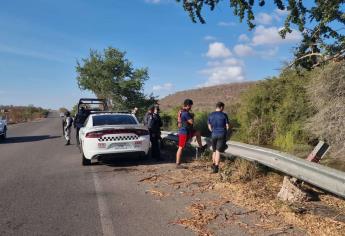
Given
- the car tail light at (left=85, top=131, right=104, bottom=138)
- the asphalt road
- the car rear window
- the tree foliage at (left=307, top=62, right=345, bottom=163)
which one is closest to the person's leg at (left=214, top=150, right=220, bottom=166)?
the asphalt road

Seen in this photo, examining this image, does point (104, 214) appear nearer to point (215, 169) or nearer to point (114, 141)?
point (215, 169)

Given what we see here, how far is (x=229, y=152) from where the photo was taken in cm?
1043

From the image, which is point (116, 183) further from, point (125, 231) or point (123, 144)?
point (125, 231)

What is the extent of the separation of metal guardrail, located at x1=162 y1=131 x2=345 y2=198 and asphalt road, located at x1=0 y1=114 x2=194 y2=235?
2056 mm

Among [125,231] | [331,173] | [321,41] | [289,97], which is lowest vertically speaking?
[125,231]

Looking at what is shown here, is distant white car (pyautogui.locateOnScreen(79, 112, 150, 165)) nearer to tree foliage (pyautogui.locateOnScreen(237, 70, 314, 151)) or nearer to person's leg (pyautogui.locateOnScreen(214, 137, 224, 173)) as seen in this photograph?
person's leg (pyautogui.locateOnScreen(214, 137, 224, 173))

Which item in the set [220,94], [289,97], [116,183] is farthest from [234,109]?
[220,94]

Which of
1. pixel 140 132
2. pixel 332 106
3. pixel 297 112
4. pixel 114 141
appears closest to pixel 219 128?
pixel 140 132

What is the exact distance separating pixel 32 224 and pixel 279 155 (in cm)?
434

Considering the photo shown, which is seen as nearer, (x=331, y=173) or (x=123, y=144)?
(x=331, y=173)

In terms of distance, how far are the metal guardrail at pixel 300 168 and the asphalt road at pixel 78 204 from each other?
2056 millimetres

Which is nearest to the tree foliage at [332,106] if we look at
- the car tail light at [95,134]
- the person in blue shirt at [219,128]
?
the person in blue shirt at [219,128]

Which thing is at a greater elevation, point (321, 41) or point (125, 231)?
point (321, 41)

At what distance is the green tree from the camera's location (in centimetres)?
3241
